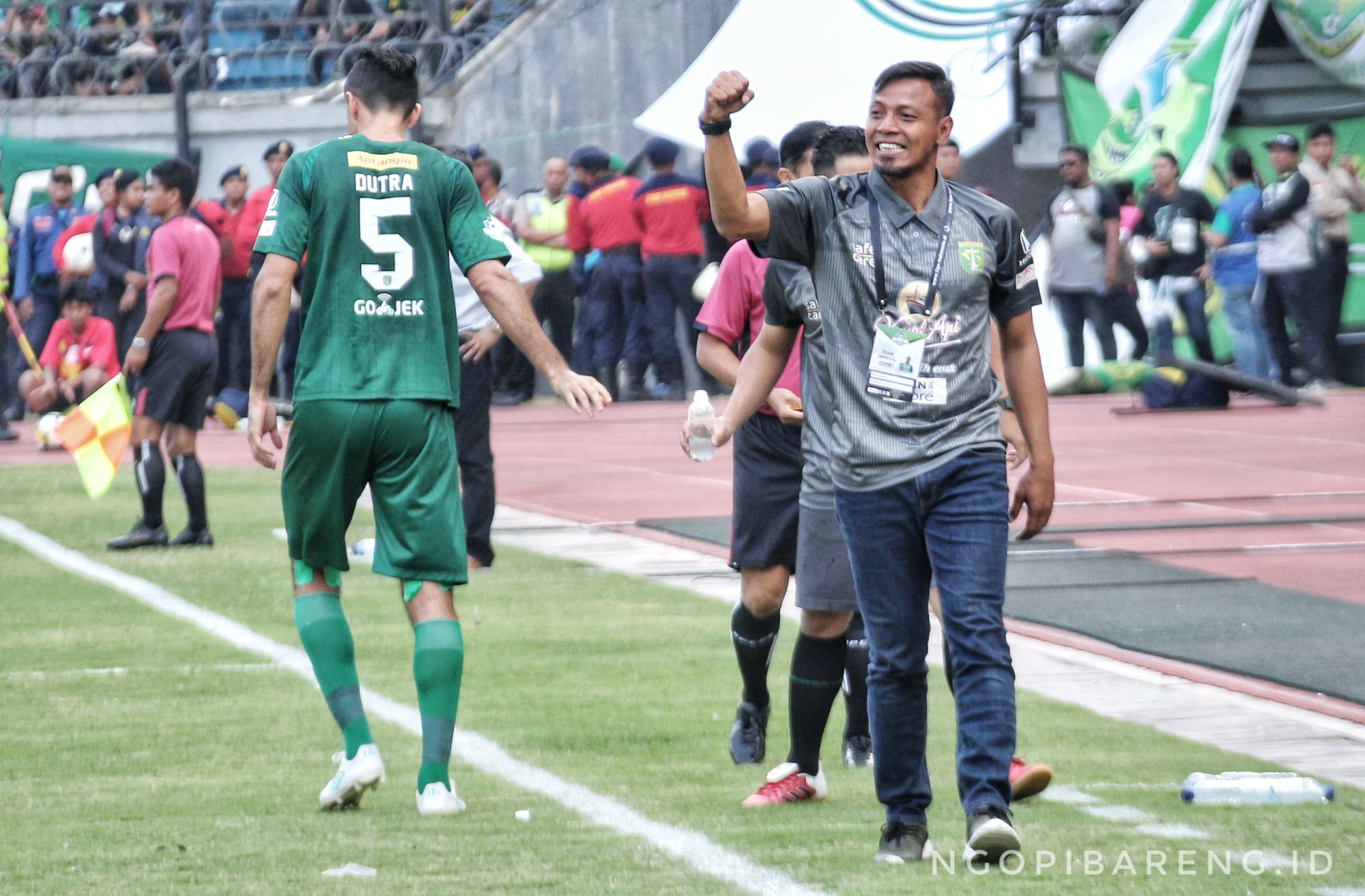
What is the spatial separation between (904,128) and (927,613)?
117 centimetres

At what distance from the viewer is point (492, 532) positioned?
13.1 metres

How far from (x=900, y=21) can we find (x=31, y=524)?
1246cm

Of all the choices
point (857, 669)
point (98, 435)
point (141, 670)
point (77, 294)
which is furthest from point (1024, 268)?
point (77, 294)

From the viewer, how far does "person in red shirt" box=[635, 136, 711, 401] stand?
2148cm

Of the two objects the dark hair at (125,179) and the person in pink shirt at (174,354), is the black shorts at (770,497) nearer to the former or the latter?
the person in pink shirt at (174,354)

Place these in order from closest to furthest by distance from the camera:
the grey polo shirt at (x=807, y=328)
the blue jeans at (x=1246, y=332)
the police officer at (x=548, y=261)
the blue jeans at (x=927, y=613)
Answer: the blue jeans at (x=927, y=613) → the grey polo shirt at (x=807, y=328) → the blue jeans at (x=1246, y=332) → the police officer at (x=548, y=261)

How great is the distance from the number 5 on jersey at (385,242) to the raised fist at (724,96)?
1459 mm

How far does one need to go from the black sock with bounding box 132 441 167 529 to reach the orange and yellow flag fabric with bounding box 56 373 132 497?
139mm

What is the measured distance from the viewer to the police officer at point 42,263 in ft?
71.0

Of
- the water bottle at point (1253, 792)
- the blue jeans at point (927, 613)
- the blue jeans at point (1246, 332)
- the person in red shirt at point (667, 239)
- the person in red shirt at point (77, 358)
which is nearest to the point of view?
the blue jeans at point (927, 613)

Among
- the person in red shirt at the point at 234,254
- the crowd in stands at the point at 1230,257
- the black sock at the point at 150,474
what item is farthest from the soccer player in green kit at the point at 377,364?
the crowd in stands at the point at 1230,257

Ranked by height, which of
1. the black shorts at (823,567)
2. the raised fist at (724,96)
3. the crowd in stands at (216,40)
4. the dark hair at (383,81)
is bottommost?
the black shorts at (823,567)

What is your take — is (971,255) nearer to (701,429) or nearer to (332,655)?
(701,429)

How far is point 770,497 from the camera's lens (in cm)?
679
